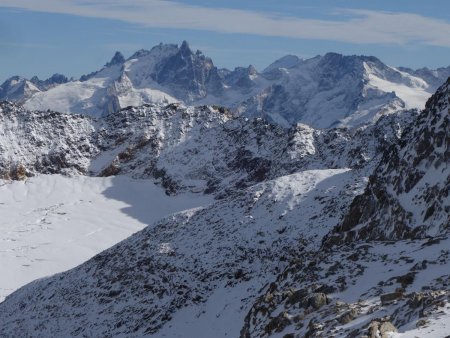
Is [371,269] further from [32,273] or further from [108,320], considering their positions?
[32,273]

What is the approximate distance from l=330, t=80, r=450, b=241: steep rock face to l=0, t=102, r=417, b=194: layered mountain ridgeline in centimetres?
7180

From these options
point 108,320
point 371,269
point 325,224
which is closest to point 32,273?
point 108,320

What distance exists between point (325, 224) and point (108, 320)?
16.1m

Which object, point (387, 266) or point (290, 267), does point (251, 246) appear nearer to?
point (290, 267)

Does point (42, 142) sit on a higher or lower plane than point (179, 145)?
lower

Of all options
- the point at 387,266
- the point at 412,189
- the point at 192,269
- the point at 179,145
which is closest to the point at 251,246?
the point at 192,269

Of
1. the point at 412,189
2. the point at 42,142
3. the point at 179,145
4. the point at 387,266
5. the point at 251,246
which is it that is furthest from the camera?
the point at 179,145

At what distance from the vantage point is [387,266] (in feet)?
85.0

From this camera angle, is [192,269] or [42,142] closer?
[192,269]

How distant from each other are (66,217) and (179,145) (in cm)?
3399

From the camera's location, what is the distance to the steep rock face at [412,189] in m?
34.8

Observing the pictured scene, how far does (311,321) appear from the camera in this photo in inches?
854

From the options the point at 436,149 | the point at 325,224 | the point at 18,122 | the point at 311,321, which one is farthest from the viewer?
the point at 18,122

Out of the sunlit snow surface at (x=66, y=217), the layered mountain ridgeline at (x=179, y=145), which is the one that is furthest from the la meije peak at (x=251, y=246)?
the layered mountain ridgeline at (x=179, y=145)
